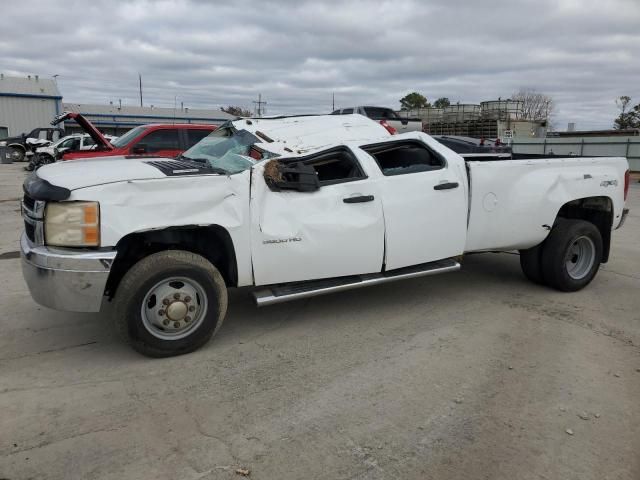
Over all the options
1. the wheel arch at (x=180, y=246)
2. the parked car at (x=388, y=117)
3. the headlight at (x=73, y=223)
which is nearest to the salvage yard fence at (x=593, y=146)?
the parked car at (x=388, y=117)

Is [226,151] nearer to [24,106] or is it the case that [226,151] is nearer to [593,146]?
[593,146]

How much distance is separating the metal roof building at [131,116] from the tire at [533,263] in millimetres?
53643

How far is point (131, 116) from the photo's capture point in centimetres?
6066

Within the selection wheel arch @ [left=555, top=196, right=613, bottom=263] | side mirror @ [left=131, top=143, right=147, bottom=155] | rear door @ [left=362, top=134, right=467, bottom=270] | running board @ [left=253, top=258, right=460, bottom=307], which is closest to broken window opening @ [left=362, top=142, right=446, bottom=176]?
rear door @ [left=362, top=134, right=467, bottom=270]

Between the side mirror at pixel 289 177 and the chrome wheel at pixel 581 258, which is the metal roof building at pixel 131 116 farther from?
the chrome wheel at pixel 581 258

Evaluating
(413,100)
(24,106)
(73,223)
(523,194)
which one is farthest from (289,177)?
(413,100)

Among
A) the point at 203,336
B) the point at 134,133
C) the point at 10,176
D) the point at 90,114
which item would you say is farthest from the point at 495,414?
the point at 90,114

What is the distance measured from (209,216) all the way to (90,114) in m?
61.4

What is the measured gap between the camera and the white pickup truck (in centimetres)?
374

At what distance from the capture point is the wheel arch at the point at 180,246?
13.0ft

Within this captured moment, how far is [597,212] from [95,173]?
17.8ft

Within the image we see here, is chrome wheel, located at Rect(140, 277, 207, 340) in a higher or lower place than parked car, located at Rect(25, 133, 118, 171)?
lower

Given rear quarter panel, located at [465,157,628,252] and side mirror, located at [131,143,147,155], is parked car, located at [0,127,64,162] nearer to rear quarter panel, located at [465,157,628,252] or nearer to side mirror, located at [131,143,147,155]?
side mirror, located at [131,143,147,155]

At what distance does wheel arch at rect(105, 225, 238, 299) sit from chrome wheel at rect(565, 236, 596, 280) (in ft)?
12.8
